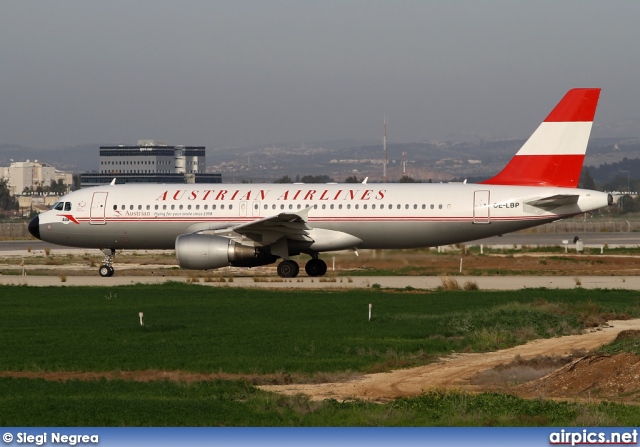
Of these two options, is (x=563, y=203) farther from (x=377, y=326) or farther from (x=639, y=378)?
(x=639, y=378)

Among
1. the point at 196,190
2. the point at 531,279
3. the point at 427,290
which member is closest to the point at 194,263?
the point at 196,190

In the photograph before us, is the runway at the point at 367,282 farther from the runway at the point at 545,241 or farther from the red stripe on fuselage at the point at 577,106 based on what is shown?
the runway at the point at 545,241

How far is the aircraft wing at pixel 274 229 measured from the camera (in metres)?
38.8

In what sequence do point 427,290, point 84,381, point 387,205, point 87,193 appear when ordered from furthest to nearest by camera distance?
point 87,193, point 387,205, point 427,290, point 84,381

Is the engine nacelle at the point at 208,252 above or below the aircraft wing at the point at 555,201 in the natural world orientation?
below

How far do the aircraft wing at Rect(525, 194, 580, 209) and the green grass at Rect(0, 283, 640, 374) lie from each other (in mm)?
4739

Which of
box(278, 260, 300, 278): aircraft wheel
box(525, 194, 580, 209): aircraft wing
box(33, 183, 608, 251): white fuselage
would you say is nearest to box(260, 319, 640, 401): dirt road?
box(525, 194, 580, 209): aircraft wing

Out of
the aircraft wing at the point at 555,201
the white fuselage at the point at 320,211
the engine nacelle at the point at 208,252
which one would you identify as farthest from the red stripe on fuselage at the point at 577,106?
the engine nacelle at the point at 208,252

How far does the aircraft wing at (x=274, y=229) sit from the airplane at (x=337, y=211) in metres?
0.04

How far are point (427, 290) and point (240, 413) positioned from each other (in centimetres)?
2227

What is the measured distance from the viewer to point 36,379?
1786 centimetres

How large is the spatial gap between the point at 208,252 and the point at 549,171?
1284cm

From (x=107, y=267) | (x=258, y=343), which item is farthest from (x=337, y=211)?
(x=258, y=343)

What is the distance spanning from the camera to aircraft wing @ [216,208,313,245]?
38.8 meters
